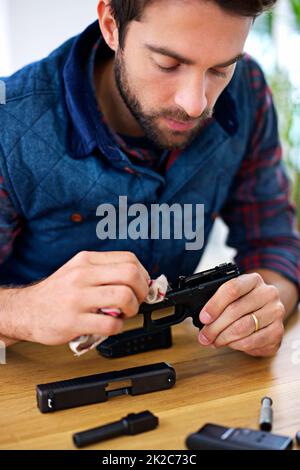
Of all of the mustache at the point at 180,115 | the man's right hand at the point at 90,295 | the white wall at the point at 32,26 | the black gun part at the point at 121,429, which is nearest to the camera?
the black gun part at the point at 121,429

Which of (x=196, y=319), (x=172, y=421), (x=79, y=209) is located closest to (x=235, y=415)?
(x=172, y=421)

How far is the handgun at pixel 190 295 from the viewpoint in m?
1.07

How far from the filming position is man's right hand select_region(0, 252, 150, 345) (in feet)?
3.19

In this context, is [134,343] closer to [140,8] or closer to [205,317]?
[205,317]

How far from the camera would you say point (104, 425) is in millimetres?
896

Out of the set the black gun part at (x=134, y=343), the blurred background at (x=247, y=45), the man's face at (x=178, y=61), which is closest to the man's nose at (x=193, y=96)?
the man's face at (x=178, y=61)

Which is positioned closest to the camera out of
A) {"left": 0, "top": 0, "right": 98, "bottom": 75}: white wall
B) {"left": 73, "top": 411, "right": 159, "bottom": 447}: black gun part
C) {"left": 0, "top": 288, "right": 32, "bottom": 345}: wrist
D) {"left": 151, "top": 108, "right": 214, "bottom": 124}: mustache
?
{"left": 73, "top": 411, "right": 159, "bottom": 447}: black gun part

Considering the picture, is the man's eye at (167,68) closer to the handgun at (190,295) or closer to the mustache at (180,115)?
the mustache at (180,115)

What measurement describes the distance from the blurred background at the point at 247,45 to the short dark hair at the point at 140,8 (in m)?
1.30

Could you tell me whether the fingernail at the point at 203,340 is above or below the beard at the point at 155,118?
below

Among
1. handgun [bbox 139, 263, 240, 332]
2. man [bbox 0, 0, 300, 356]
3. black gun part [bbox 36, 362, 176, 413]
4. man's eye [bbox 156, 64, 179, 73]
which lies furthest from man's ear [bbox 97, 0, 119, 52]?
black gun part [bbox 36, 362, 176, 413]

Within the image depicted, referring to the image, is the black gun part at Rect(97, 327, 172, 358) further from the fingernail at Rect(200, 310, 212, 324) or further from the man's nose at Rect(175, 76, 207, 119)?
the man's nose at Rect(175, 76, 207, 119)

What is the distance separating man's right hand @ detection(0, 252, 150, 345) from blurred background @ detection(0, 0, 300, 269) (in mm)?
1506

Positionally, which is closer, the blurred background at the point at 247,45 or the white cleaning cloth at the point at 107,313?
the white cleaning cloth at the point at 107,313
